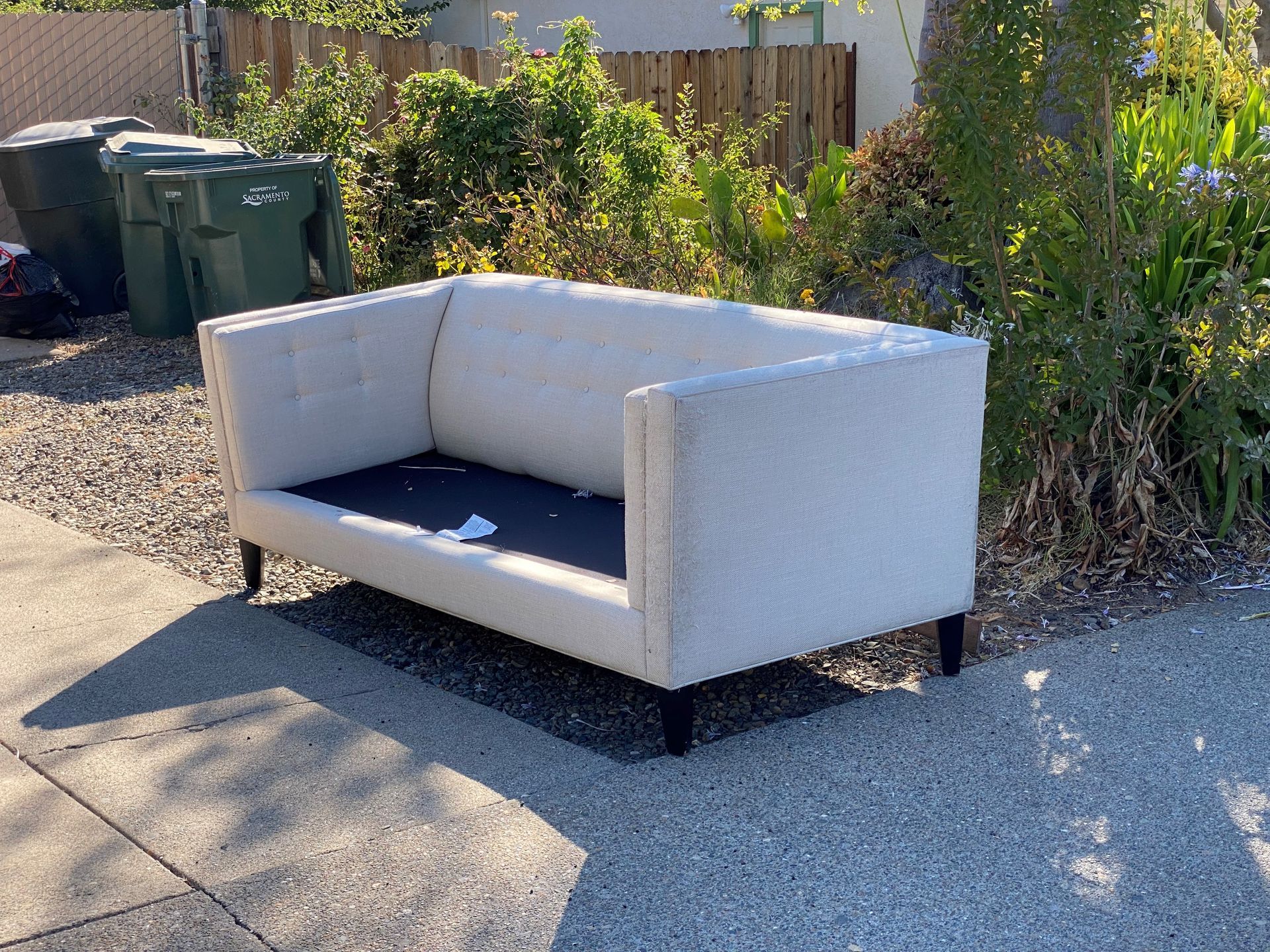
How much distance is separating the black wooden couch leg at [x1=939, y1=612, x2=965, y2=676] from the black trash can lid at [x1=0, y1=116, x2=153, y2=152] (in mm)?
7796

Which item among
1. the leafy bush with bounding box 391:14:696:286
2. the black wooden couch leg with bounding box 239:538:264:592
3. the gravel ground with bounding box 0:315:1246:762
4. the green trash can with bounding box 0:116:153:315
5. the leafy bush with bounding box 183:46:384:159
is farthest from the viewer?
the leafy bush with bounding box 183:46:384:159

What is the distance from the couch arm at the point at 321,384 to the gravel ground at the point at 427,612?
48 cm

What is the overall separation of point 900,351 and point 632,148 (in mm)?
5316

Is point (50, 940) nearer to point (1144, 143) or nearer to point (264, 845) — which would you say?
point (264, 845)

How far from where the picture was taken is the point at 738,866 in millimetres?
2920

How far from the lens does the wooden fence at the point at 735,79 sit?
1148 cm

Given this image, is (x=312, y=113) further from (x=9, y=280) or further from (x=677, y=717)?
(x=677, y=717)

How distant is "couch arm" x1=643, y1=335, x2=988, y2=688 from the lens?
3254 mm

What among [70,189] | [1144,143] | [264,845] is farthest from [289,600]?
[70,189]

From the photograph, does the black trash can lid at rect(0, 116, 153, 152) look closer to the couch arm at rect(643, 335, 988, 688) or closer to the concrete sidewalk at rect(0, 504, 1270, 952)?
the concrete sidewalk at rect(0, 504, 1270, 952)

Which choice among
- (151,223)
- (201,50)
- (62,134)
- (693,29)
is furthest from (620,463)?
(693,29)

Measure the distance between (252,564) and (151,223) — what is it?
15.6ft

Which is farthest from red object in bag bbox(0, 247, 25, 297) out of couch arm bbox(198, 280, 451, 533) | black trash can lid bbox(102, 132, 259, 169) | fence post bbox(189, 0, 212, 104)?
couch arm bbox(198, 280, 451, 533)

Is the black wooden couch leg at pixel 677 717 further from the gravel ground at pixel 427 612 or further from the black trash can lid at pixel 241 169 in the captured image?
the black trash can lid at pixel 241 169
